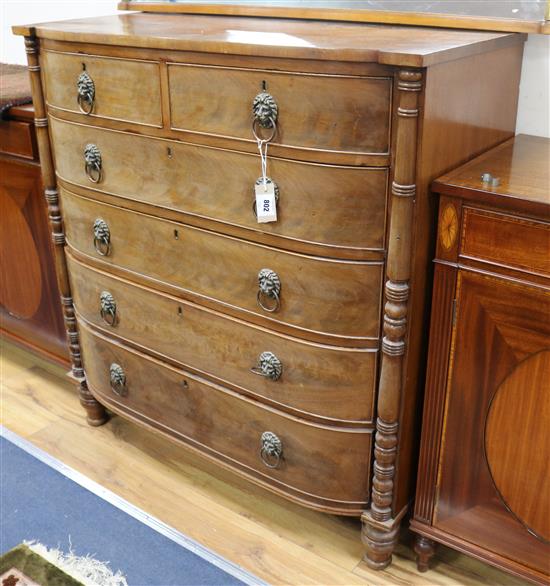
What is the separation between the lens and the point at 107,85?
1.58m

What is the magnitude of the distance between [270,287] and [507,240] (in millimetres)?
465

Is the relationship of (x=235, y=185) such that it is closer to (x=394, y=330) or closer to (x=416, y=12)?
(x=394, y=330)

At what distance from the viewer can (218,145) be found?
143 cm

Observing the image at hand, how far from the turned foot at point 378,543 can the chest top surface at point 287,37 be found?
3.23 ft

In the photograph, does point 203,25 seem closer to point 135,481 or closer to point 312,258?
point 312,258

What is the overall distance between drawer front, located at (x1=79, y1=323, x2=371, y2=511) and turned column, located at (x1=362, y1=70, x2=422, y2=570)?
4 centimetres

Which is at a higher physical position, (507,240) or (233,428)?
(507,240)

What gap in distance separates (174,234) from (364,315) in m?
0.48

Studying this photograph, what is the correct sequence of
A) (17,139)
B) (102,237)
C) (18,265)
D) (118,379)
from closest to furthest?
(102,237) → (118,379) → (17,139) → (18,265)

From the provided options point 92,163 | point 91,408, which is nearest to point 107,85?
point 92,163

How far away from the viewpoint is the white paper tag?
4.51ft

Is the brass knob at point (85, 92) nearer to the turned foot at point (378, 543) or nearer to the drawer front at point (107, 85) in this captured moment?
the drawer front at point (107, 85)

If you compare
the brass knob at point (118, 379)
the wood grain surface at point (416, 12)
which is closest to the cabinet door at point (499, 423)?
the wood grain surface at point (416, 12)

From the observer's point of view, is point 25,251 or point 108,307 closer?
point 108,307
